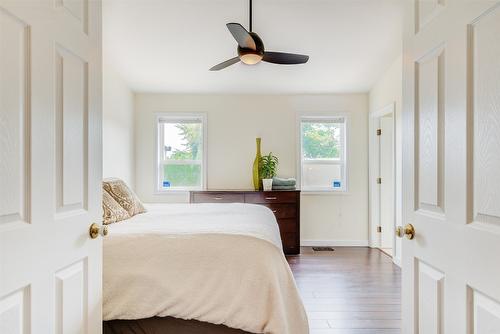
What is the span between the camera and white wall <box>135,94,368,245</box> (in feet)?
15.4

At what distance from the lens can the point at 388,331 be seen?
2.18 metres

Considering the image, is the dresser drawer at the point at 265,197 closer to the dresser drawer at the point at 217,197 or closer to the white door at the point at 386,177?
the dresser drawer at the point at 217,197

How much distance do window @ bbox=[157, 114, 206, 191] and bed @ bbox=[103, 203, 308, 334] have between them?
3.01 metres

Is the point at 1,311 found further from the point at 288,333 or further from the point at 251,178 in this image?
the point at 251,178

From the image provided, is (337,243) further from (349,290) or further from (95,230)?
(95,230)

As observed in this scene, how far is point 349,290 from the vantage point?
2.93 meters

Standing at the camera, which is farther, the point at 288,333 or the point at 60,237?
the point at 288,333

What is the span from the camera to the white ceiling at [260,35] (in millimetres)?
3014

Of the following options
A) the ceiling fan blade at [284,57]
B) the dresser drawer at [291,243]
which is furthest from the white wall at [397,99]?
the ceiling fan blade at [284,57]

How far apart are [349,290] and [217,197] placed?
2.05m

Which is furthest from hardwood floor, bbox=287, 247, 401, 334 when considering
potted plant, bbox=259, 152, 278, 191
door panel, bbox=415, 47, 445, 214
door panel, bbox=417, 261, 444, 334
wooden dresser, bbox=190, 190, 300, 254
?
door panel, bbox=415, 47, 445, 214

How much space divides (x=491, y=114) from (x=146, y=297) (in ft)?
5.54

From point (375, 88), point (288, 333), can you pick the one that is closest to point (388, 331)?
point (288, 333)

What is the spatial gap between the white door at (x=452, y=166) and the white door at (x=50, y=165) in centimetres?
130
